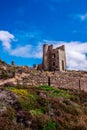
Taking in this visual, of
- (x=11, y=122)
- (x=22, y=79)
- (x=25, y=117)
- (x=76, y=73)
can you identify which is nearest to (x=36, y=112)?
(x=25, y=117)

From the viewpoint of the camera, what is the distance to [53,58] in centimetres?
4553

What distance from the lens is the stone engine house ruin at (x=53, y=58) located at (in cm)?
4512

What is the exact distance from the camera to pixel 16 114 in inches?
779

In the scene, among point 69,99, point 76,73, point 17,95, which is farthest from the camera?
point 76,73

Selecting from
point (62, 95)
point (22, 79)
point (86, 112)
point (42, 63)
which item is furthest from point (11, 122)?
point (42, 63)

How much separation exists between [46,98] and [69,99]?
2968 millimetres

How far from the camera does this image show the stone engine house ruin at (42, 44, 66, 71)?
4512 cm

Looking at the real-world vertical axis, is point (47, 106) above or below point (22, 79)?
below

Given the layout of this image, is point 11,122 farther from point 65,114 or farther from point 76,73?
point 76,73

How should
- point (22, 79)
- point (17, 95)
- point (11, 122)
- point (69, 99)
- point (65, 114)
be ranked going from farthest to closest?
point (22, 79), point (69, 99), point (17, 95), point (65, 114), point (11, 122)

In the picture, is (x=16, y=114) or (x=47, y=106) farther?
(x=47, y=106)

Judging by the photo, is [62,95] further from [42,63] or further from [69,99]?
[42,63]

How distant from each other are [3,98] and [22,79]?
37.4ft

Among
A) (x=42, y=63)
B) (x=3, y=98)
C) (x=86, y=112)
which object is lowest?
(x=86, y=112)
